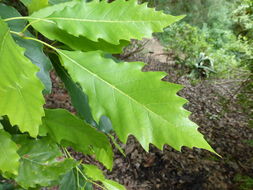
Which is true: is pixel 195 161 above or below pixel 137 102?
below

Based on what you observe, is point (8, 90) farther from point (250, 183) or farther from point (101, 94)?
point (250, 183)

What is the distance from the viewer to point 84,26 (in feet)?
1.62

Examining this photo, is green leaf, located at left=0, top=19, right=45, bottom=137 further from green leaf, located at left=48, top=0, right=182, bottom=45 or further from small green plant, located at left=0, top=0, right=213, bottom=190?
green leaf, located at left=48, top=0, right=182, bottom=45

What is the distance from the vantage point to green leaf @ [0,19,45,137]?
0.35m

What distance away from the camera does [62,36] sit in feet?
1.72

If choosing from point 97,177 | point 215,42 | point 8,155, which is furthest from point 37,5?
point 215,42

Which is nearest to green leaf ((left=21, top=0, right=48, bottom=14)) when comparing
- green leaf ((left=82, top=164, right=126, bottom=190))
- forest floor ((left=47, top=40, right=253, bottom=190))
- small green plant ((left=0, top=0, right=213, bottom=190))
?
small green plant ((left=0, top=0, right=213, bottom=190))

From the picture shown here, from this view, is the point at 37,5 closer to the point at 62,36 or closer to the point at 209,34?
the point at 62,36

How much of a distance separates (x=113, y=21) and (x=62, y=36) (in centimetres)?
11

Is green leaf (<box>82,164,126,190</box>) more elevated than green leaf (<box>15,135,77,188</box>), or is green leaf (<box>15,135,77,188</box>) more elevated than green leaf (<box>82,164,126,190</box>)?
green leaf (<box>15,135,77,188</box>)

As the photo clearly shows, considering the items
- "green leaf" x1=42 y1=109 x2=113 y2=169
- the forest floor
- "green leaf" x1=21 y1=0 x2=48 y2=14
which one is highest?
"green leaf" x1=21 y1=0 x2=48 y2=14

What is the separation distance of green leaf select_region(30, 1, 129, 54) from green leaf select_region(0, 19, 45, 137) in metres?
0.12

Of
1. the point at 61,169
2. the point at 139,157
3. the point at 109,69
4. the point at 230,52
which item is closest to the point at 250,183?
the point at 139,157

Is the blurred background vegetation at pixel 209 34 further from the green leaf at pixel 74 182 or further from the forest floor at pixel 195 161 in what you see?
the green leaf at pixel 74 182
